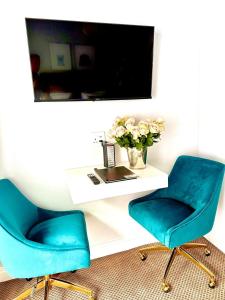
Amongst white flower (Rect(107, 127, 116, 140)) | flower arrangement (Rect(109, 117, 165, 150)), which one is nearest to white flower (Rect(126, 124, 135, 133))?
flower arrangement (Rect(109, 117, 165, 150))

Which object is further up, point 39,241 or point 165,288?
point 39,241

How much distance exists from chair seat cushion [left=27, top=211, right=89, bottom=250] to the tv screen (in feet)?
2.96

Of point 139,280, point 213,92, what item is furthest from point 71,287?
point 213,92

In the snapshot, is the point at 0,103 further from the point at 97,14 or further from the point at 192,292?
the point at 192,292

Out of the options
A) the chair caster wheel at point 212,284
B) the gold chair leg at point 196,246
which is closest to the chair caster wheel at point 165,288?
the chair caster wheel at point 212,284

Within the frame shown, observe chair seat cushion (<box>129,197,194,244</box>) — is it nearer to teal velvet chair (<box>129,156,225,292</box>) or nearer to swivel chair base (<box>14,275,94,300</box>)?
teal velvet chair (<box>129,156,225,292</box>)

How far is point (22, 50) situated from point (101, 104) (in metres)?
0.67

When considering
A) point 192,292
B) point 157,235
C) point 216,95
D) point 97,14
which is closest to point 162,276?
point 192,292

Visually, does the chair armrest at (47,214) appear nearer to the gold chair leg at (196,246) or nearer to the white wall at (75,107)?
the white wall at (75,107)

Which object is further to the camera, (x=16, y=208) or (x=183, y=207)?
(x=183, y=207)

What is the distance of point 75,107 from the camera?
1750 millimetres

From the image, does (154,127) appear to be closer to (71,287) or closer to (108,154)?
(108,154)

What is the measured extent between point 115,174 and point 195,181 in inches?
27.2

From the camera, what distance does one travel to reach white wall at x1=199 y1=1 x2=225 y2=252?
5.88ft
